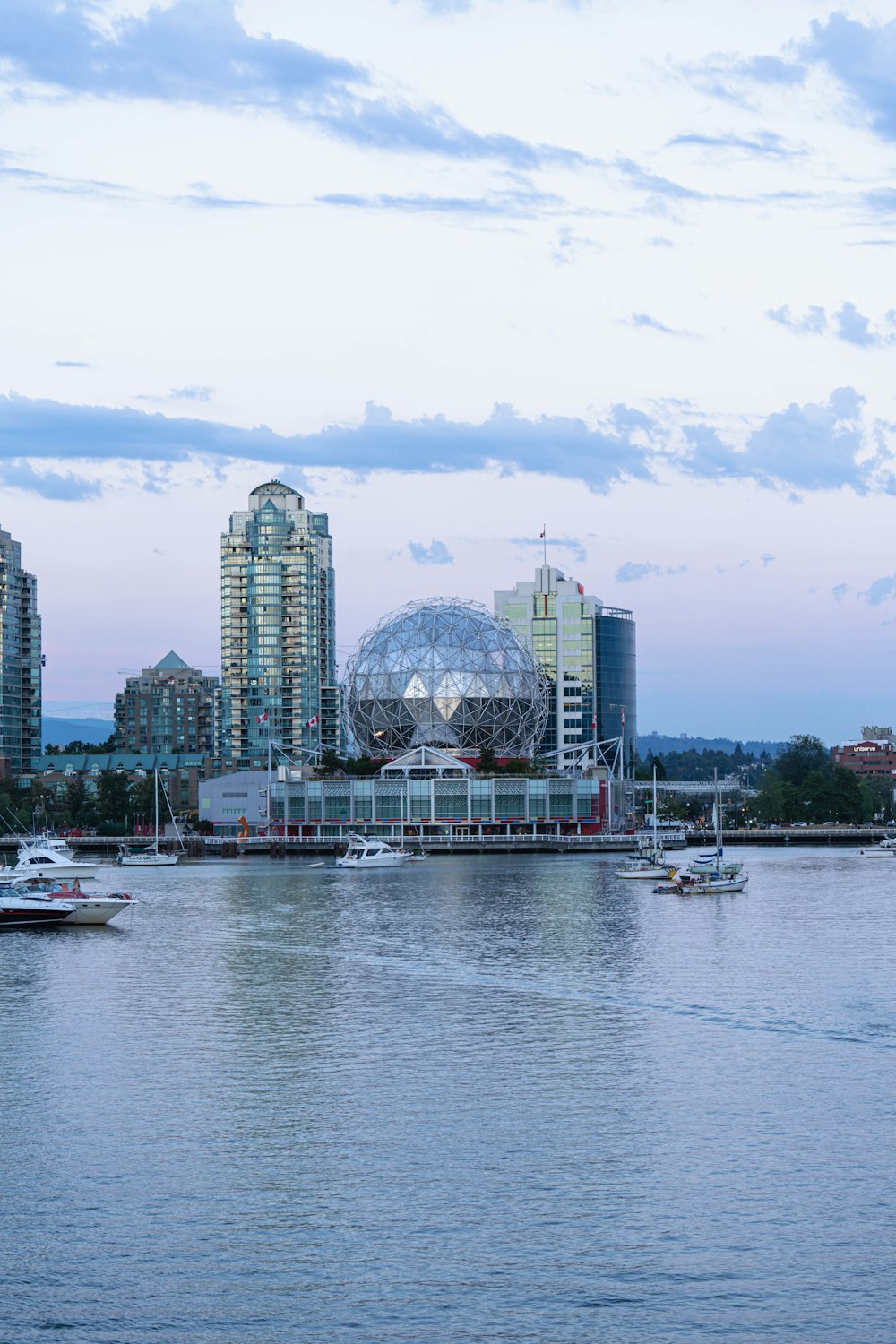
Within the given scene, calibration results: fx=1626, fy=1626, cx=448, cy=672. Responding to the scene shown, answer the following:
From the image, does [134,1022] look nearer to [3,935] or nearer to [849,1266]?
[849,1266]

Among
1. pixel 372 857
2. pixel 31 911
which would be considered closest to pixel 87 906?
pixel 31 911

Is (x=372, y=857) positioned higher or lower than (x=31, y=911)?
lower

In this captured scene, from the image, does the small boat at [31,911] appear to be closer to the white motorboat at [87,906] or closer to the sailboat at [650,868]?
the white motorboat at [87,906]

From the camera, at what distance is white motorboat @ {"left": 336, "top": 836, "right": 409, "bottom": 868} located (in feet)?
564

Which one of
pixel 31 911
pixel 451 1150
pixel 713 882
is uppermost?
pixel 31 911

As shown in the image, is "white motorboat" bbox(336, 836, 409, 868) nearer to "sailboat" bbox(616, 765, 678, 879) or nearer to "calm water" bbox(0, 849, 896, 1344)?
"sailboat" bbox(616, 765, 678, 879)

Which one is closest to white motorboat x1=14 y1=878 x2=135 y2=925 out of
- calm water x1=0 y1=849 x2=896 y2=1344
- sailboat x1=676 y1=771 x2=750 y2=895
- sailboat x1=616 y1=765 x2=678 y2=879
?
calm water x1=0 y1=849 x2=896 y2=1344

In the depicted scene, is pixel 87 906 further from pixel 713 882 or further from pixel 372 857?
pixel 372 857

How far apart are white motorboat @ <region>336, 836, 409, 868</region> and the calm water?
96.5m

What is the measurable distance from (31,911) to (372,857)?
80.1m

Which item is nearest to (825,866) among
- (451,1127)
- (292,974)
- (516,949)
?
(516,949)

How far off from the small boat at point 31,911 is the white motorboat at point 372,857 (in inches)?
2917

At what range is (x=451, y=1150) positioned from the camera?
3694 cm

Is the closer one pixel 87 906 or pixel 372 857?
pixel 87 906
